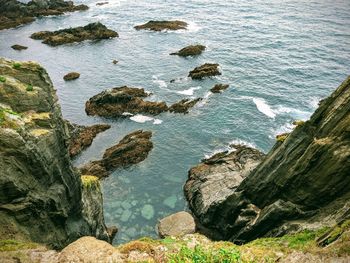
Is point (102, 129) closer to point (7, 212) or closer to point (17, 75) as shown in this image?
point (17, 75)

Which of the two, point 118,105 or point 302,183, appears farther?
point 118,105

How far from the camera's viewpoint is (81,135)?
2094 inches

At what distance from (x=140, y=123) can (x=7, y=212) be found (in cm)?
3783

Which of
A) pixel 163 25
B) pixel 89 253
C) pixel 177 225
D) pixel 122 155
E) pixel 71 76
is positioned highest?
pixel 89 253

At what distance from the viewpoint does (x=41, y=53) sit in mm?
86375

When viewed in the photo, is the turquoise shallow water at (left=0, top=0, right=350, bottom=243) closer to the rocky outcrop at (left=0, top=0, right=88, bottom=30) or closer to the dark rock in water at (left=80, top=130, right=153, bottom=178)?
the dark rock in water at (left=80, top=130, right=153, bottom=178)

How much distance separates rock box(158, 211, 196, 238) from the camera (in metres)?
36.3

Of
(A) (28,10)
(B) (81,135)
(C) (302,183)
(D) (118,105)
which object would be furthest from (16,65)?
(A) (28,10)

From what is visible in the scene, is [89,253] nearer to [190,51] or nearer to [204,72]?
[204,72]

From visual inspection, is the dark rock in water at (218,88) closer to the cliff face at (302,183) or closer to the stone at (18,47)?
the cliff face at (302,183)

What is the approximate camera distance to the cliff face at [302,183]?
2211cm

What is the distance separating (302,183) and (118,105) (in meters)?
41.5

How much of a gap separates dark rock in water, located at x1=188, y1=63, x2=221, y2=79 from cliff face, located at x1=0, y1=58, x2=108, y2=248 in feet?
150

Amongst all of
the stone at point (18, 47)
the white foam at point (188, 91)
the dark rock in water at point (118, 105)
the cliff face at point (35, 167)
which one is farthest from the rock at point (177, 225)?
the stone at point (18, 47)
